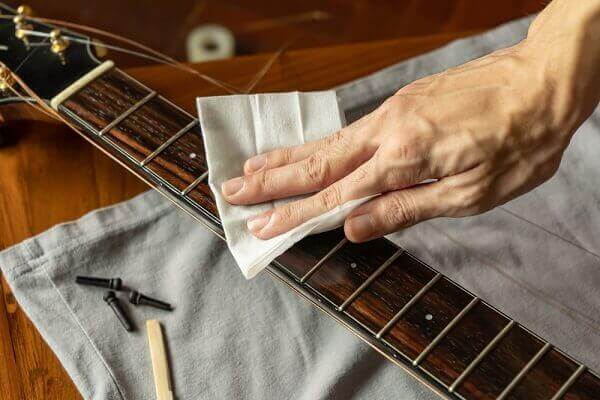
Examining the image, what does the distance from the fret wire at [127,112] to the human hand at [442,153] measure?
0.15 meters

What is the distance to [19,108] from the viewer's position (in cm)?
74

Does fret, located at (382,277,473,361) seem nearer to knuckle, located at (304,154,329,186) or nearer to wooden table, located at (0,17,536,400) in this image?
knuckle, located at (304,154,329,186)

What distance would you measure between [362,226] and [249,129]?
0.14 metres

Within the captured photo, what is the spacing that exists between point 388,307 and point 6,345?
1.16 feet

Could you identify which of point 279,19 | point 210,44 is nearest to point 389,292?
point 210,44

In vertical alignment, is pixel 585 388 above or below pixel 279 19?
above

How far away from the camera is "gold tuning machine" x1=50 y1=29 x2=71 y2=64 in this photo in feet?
2.40

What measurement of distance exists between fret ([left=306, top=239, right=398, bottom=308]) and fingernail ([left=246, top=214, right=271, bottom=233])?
0.18 feet

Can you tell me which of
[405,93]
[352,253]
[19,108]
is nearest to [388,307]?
[352,253]

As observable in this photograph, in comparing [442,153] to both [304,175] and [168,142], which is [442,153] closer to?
[304,175]

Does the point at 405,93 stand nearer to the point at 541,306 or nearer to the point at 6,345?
the point at 541,306

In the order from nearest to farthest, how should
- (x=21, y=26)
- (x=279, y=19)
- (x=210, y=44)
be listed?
(x=21, y=26)
(x=210, y=44)
(x=279, y=19)

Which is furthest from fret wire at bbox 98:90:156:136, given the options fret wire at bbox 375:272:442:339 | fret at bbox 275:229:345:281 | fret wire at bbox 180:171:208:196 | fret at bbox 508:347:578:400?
fret at bbox 508:347:578:400

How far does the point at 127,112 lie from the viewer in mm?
688
